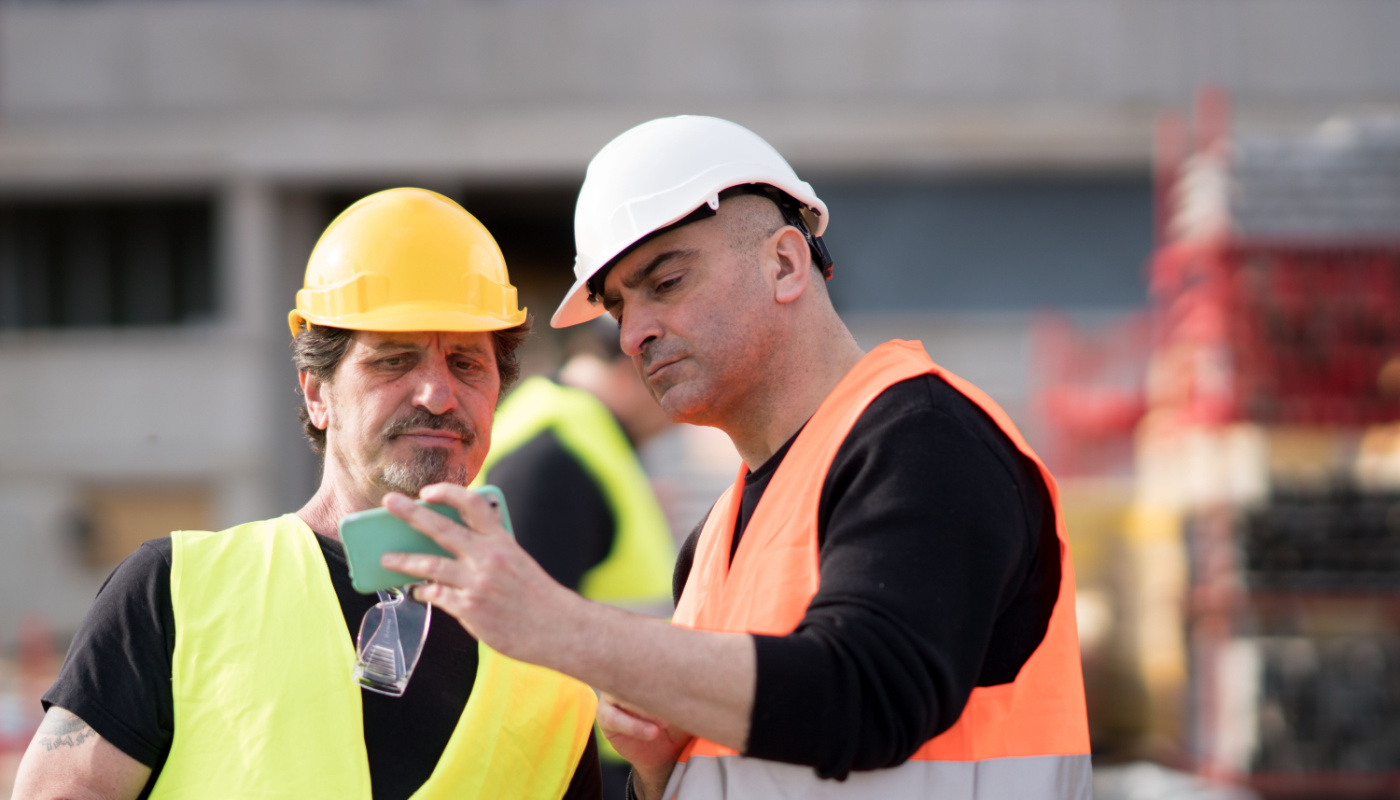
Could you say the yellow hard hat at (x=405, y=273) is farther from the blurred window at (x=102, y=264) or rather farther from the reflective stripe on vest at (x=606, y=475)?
the blurred window at (x=102, y=264)

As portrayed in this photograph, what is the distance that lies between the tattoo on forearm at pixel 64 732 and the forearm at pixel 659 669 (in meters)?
0.89

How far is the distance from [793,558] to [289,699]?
2.88ft

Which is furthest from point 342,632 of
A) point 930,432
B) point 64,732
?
point 930,432

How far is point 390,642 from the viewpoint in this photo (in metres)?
2.17

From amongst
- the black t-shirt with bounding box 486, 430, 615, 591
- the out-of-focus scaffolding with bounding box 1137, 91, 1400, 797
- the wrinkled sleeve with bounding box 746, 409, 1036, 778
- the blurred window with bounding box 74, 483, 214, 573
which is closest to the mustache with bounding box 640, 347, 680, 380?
the wrinkled sleeve with bounding box 746, 409, 1036, 778

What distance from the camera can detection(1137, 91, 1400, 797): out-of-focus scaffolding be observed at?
7.70m

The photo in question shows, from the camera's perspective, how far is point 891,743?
1.63 metres

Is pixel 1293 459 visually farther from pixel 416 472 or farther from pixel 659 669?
pixel 659 669

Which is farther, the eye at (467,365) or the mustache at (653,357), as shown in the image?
the eye at (467,365)

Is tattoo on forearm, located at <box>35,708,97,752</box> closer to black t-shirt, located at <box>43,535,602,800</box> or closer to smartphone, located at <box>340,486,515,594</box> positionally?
black t-shirt, located at <box>43,535,602,800</box>

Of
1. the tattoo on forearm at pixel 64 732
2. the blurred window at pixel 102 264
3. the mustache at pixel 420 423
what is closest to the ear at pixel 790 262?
the mustache at pixel 420 423

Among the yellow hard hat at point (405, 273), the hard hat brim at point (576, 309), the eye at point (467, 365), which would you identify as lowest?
the eye at point (467, 365)

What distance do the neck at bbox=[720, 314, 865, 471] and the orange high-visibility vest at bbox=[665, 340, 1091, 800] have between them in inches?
3.0

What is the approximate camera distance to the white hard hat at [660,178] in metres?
1.97
